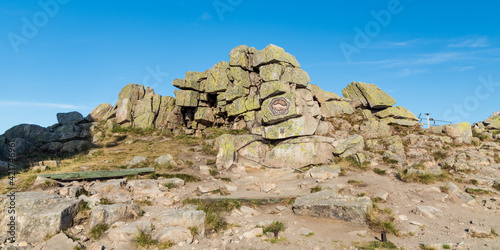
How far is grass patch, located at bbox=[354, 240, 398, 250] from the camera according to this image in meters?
9.55

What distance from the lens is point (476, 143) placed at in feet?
88.4

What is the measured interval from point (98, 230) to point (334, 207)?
35.8 ft

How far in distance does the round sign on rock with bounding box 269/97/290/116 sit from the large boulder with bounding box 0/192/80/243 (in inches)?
764

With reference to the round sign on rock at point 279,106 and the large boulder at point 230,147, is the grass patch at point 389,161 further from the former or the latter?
the large boulder at point 230,147

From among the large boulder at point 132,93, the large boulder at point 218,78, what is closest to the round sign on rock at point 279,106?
the large boulder at point 218,78

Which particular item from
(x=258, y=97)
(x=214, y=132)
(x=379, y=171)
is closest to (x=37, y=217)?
(x=379, y=171)

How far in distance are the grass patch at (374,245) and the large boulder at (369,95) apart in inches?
1102

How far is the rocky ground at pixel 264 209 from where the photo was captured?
9953 millimetres

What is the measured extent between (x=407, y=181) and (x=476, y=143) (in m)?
16.1

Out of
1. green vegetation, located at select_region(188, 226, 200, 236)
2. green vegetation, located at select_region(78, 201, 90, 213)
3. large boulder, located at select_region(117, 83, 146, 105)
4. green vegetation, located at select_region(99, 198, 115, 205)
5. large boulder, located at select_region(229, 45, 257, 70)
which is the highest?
large boulder, located at select_region(229, 45, 257, 70)

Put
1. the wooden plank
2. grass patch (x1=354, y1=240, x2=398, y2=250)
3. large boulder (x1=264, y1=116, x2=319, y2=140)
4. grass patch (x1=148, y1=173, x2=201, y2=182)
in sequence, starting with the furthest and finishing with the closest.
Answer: large boulder (x1=264, y1=116, x2=319, y2=140) → grass patch (x1=148, y1=173, x2=201, y2=182) → the wooden plank → grass patch (x1=354, y1=240, x2=398, y2=250)

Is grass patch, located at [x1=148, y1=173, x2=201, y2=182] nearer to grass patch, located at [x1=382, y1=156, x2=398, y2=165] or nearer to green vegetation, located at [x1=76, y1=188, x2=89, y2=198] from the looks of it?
green vegetation, located at [x1=76, y1=188, x2=89, y2=198]

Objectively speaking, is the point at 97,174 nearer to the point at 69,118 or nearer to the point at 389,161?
the point at 389,161

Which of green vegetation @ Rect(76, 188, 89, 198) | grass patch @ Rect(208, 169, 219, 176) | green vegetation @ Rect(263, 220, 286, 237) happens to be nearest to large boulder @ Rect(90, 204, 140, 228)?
green vegetation @ Rect(76, 188, 89, 198)
